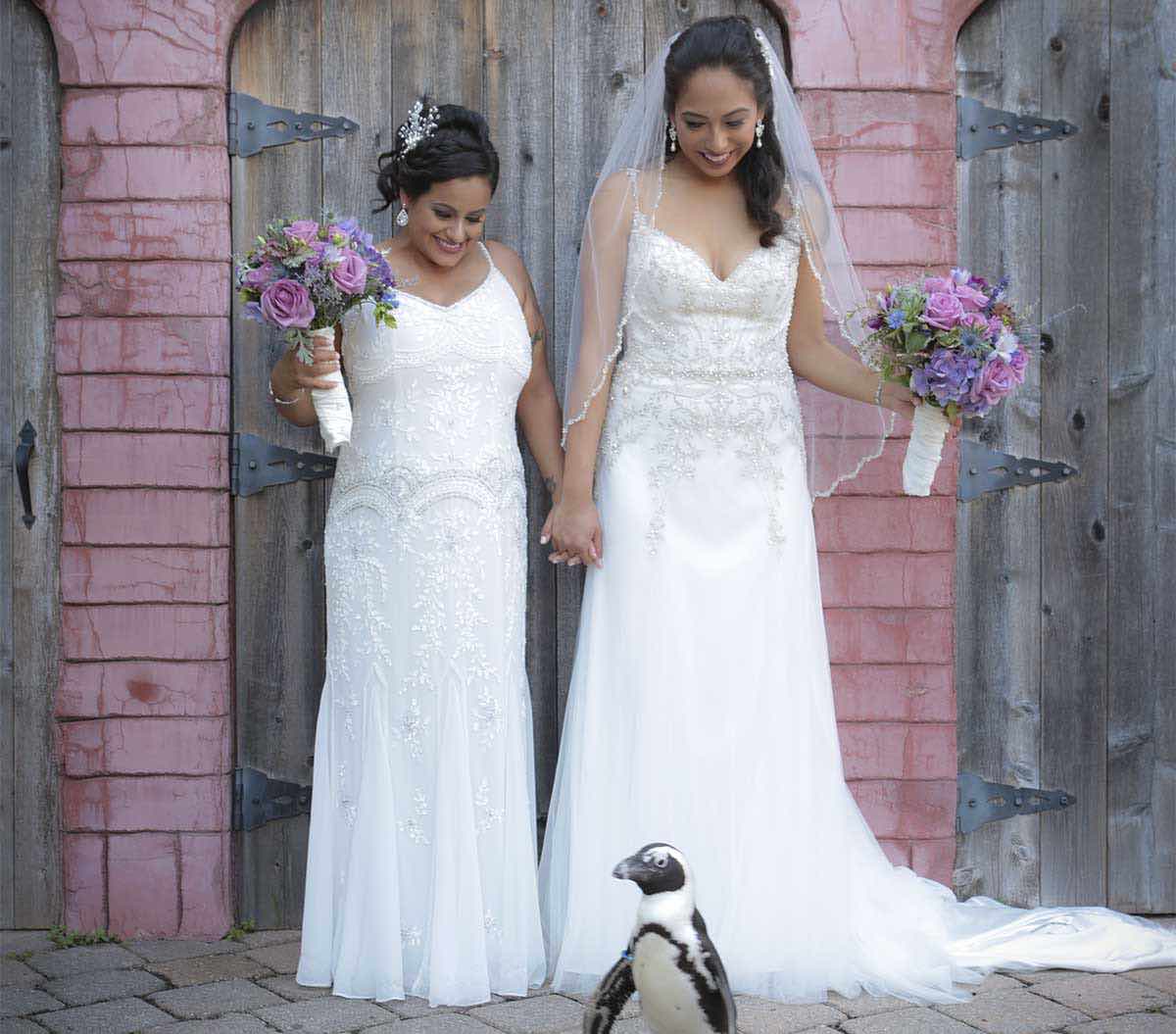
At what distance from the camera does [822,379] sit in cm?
394

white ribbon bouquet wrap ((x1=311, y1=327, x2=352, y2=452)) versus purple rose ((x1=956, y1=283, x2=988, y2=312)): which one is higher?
purple rose ((x1=956, y1=283, x2=988, y2=312))

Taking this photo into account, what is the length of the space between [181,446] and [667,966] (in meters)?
2.23

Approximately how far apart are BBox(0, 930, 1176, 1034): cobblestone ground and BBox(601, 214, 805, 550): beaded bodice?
1.27 m

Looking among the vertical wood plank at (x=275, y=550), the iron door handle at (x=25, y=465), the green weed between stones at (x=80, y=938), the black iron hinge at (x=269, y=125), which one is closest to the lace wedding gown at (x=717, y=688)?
the vertical wood plank at (x=275, y=550)

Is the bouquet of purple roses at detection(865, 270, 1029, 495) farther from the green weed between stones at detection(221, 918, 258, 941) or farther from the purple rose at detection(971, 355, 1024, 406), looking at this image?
the green weed between stones at detection(221, 918, 258, 941)

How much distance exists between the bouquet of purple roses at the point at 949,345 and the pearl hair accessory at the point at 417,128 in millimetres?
1274

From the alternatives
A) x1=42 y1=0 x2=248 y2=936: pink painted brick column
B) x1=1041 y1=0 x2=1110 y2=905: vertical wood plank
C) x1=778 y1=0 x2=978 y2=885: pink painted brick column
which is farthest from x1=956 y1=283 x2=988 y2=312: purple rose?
x1=42 y1=0 x2=248 y2=936: pink painted brick column

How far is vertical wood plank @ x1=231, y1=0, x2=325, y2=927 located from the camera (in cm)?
418

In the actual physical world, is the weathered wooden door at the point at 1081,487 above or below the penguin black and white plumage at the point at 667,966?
above

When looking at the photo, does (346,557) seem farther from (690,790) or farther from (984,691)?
(984,691)

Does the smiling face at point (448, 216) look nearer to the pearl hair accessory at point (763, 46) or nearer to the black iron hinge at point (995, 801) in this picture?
the pearl hair accessory at point (763, 46)

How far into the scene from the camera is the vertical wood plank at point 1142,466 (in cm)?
424

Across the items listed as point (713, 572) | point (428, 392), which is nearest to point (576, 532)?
point (713, 572)

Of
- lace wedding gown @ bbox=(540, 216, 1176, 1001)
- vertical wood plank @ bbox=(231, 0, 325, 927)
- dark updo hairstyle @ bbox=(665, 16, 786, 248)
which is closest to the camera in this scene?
dark updo hairstyle @ bbox=(665, 16, 786, 248)
